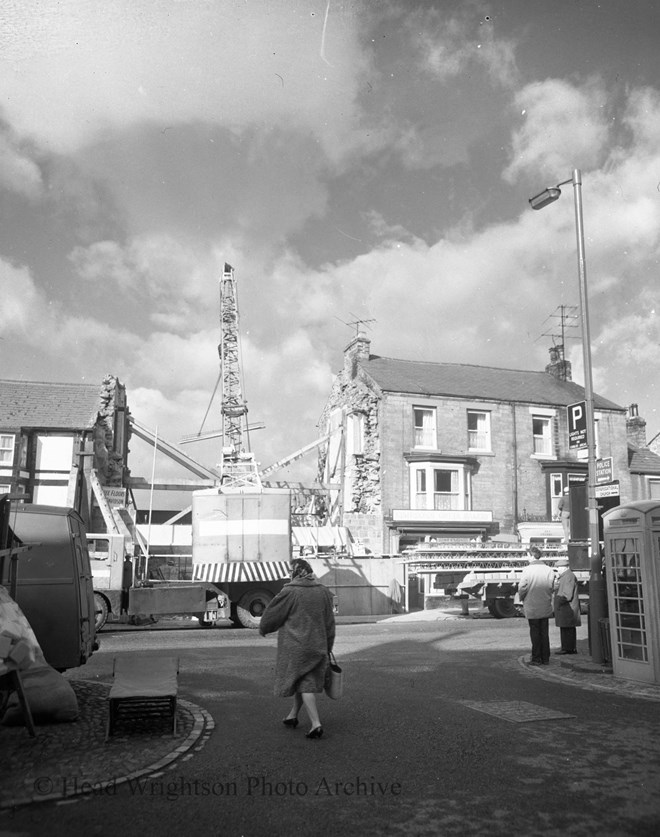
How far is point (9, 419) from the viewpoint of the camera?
30766 millimetres

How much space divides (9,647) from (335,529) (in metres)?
25.1

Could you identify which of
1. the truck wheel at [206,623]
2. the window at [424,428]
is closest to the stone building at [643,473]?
the window at [424,428]

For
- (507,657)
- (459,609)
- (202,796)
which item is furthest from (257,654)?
(459,609)

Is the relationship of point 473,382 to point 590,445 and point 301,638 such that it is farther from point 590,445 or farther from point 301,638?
point 301,638

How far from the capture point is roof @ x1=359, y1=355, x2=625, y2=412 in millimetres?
33625

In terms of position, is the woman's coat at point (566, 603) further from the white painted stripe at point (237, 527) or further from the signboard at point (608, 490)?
the white painted stripe at point (237, 527)

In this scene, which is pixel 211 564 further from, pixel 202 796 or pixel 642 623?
pixel 202 796

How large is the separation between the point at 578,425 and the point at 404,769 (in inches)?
342

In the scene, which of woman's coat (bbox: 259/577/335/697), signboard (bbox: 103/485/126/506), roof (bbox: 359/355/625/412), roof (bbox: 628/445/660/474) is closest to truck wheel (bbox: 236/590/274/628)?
signboard (bbox: 103/485/126/506)

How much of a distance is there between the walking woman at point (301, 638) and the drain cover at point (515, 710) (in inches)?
80.1

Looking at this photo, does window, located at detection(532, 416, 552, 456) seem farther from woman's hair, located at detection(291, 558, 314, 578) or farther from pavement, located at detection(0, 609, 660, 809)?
woman's hair, located at detection(291, 558, 314, 578)

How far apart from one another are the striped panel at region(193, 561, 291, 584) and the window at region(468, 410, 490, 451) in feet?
51.5

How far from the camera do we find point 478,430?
3369 centimetres

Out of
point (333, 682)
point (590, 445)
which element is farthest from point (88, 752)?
point (590, 445)
